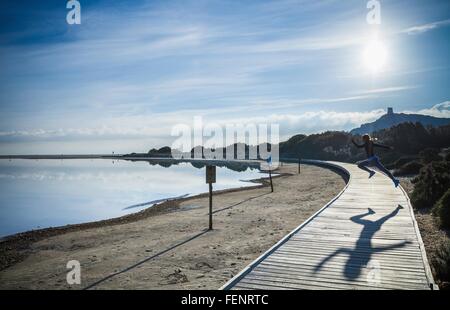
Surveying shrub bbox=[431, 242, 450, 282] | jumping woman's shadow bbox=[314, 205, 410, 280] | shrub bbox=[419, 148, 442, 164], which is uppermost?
shrub bbox=[419, 148, 442, 164]

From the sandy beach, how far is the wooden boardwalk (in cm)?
139

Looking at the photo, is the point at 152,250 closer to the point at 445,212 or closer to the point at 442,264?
→ the point at 442,264

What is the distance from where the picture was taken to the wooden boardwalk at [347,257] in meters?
5.14

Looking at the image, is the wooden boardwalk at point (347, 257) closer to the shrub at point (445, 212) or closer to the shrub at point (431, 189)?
the shrub at point (445, 212)

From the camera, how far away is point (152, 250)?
9602mm

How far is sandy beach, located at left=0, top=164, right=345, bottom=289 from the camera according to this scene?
7.26m

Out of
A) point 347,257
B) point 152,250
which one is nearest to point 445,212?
point 347,257

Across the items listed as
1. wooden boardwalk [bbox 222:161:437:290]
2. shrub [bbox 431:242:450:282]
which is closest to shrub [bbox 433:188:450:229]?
wooden boardwalk [bbox 222:161:437:290]

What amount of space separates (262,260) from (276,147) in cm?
8999

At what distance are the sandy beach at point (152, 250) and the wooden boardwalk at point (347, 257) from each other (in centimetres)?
139

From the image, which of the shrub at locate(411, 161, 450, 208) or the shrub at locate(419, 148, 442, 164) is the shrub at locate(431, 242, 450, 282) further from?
the shrub at locate(419, 148, 442, 164)

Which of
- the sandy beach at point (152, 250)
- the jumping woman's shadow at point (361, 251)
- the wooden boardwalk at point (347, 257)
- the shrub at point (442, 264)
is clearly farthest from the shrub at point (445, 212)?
the sandy beach at point (152, 250)
